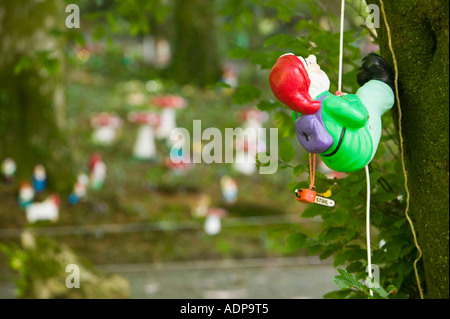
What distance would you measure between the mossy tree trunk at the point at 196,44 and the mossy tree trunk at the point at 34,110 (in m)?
5.06

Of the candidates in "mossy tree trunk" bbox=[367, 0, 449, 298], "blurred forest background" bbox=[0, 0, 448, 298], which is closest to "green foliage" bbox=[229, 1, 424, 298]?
"blurred forest background" bbox=[0, 0, 448, 298]

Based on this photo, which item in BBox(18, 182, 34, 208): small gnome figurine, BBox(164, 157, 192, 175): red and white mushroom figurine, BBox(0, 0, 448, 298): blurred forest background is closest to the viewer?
BBox(0, 0, 448, 298): blurred forest background

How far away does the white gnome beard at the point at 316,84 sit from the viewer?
228cm

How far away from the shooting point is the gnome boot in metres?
2.45

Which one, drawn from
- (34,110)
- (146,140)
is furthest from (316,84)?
(146,140)

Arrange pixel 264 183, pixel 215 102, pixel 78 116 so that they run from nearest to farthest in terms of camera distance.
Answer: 1. pixel 264 183
2. pixel 78 116
3. pixel 215 102

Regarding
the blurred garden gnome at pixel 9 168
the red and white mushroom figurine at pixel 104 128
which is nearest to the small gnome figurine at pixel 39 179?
the blurred garden gnome at pixel 9 168

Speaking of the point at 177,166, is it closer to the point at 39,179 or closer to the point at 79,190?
the point at 79,190

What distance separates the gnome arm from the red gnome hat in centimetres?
5

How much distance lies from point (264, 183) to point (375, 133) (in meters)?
7.89

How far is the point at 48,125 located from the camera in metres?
8.84

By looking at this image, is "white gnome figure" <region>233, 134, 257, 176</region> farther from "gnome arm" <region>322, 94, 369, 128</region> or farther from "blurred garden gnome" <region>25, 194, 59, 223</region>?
"gnome arm" <region>322, 94, 369, 128</region>
